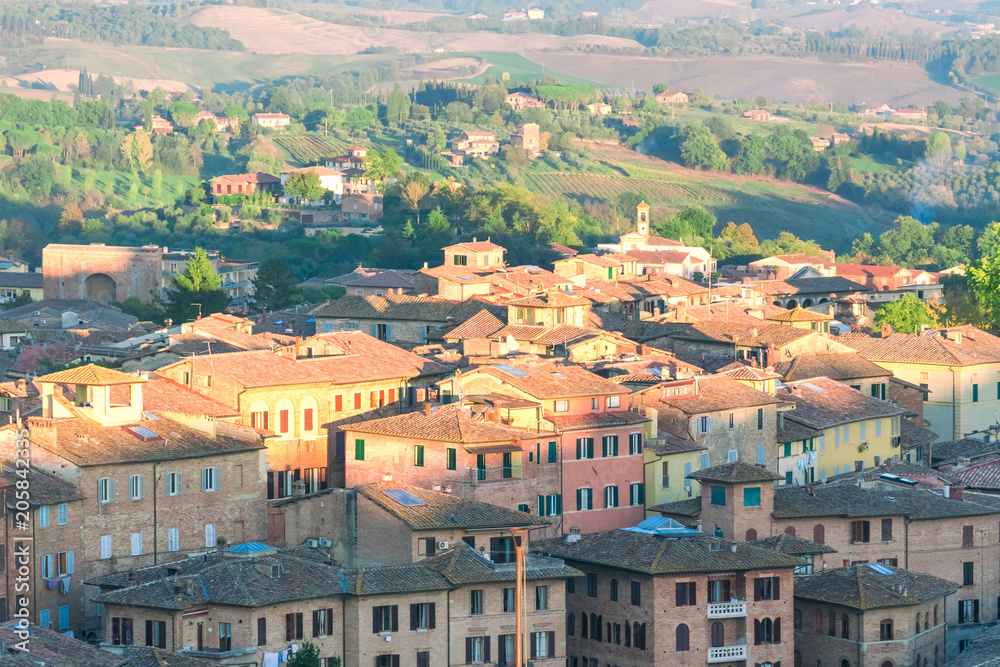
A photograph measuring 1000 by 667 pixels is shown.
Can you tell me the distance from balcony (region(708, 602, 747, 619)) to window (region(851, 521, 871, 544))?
627cm

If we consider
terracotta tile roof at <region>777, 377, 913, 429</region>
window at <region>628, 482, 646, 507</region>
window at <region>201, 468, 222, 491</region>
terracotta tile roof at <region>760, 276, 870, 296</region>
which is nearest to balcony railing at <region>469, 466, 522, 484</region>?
window at <region>628, 482, 646, 507</region>

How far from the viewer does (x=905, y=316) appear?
84.5 metres

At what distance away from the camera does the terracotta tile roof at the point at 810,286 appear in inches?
3501

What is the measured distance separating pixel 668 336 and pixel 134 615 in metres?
31.8

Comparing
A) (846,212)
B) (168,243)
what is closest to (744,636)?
(168,243)

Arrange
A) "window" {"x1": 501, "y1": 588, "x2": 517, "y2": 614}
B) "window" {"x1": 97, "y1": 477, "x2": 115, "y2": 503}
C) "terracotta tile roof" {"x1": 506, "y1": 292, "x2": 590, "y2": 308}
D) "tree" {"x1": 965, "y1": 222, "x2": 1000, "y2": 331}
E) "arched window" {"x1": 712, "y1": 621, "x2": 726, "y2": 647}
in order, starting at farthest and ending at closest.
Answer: "tree" {"x1": 965, "y1": 222, "x2": 1000, "y2": 331}, "terracotta tile roof" {"x1": 506, "y1": 292, "x2": 590, "y2": 308}, "arched window" {"x1": 712, "y1": 621, "x2": 726, "y2": 647}, "window" {"x1": 97, "y1": 477, "x2": 115, "y2": 503}, "window" {"x1": 501, "y1": 588, "x2": 517, "y2": 614}

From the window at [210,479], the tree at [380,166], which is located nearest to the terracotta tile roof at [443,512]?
the window at [210,479]

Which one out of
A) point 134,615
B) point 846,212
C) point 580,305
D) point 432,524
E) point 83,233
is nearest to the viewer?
point 134,615

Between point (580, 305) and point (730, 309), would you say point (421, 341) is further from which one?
point (730, 309)

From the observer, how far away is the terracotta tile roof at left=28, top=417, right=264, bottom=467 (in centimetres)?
4359

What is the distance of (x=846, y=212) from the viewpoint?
572 ft

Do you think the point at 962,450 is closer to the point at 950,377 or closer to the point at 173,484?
the point at 950,377

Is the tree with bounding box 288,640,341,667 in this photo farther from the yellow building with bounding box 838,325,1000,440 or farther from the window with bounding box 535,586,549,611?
the yellow building with bounding box 838,325,1000,440

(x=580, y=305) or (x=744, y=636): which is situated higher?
(x=580, y=305)
